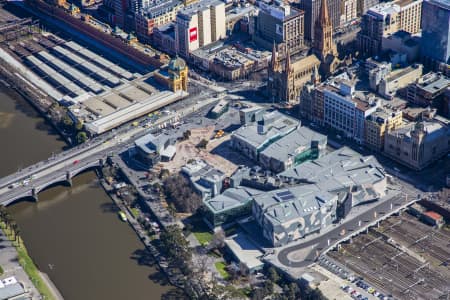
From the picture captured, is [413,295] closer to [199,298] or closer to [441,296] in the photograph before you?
[441,296]

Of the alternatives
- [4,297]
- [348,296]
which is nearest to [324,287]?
[348,296]

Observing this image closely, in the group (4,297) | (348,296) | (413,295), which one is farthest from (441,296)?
(4,297)

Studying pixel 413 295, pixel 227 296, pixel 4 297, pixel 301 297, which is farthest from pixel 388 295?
pixel 4 297

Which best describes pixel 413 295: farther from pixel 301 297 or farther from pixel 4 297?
pixel 4 297

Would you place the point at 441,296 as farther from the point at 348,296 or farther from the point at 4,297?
the point at 4,297

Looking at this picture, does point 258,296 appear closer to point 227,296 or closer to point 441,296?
point 227,296

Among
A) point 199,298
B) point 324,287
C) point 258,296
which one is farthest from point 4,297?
point 324,287
